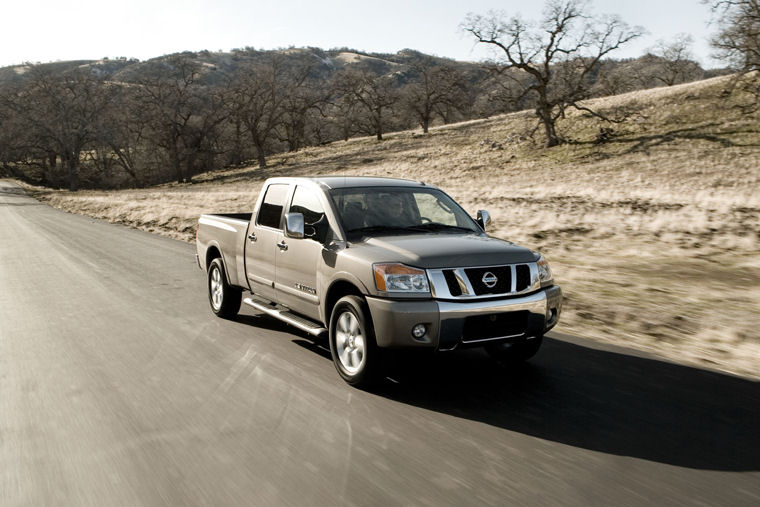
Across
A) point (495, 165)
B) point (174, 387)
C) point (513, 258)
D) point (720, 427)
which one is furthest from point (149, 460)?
point (495, 165)

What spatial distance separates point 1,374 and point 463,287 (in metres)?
4.17

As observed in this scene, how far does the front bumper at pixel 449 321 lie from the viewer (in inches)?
189

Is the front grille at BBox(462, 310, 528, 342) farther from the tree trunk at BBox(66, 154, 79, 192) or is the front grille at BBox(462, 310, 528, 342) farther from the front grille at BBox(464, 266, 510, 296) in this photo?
the tree trunk at BBox(66, 154, 79, 192)

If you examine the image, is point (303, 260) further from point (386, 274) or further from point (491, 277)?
point (491, 277)

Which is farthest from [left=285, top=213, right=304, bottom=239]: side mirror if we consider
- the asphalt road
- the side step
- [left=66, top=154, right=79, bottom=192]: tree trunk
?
[left=66, top=154, right=79, bottom=192]: tree trunk

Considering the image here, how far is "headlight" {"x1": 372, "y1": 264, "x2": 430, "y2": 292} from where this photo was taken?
4906 millimetres

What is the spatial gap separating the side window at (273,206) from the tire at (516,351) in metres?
2.58

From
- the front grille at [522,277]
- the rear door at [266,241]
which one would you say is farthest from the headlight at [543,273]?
the rear door at [266,241]

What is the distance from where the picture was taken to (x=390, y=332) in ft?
15.9

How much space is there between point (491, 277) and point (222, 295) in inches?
160

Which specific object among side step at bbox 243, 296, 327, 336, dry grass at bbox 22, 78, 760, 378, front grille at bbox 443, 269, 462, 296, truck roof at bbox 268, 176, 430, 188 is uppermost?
truck roof at bbox 268, 176, 430, 188

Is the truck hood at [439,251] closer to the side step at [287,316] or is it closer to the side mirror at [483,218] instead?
the side step at [287,316]

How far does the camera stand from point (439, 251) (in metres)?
5.12

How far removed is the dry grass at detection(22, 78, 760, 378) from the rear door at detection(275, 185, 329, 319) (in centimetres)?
321
